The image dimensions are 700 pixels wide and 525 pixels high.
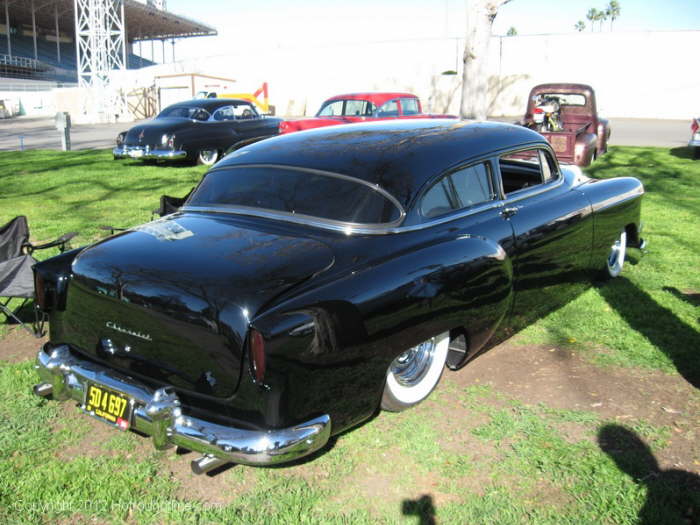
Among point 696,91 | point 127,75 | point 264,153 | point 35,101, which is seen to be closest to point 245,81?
point 127,75

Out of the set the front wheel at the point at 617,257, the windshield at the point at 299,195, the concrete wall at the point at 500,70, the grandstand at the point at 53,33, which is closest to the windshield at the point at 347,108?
the front wheel at the point at 617,257

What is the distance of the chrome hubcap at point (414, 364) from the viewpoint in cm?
348

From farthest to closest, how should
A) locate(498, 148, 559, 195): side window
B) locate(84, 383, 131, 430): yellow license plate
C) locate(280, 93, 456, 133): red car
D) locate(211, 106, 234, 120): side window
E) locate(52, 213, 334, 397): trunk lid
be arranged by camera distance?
1. locate(211, 106, 234, 120): side window
2. locate(280, 93, 456, 133): red car
3. locate(498, 148, 559, 195): side window
4. locate(84, 383, 131, 430): yellow license plate
5. locate(52, 213, 334, 397): trunk lid

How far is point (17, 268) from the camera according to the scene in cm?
455

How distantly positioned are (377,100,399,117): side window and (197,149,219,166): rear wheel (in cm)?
362

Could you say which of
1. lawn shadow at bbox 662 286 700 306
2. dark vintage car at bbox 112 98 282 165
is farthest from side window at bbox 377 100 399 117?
lawn shadow at bbox 662 286 700 306

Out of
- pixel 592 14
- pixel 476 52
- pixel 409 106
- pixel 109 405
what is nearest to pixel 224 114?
pixel 409 106

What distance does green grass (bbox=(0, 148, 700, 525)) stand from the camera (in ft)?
9.01

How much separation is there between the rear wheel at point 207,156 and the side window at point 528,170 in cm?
928

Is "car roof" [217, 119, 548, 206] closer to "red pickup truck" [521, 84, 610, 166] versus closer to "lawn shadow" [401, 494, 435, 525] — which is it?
"lawn shadow" [401, 494, 435, 525]

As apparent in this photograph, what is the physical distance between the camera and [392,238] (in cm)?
329

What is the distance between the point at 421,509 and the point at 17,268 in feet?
11.0

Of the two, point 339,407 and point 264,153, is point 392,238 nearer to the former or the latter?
point 339,407

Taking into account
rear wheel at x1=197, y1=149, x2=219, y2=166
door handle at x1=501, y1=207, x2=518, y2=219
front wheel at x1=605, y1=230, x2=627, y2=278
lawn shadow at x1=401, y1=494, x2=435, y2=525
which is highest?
door handle at x1=501, y1=207, x2=518, y2=219
